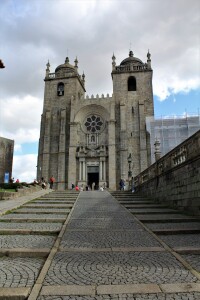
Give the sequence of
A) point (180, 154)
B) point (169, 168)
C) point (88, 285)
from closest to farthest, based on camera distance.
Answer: point (88, 285), point (180, 154), point (169, 168)

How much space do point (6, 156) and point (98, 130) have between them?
15.1 meters

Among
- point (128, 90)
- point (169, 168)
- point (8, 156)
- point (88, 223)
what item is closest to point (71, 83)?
point (128, 90)

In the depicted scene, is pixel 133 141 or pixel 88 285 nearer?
pixel 88 285

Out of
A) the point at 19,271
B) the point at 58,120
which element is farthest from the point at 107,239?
the point at 58,120

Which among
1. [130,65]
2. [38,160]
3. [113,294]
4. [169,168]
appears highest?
[130,65]

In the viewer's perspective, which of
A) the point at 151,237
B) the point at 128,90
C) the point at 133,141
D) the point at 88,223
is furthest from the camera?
the point at 128,90

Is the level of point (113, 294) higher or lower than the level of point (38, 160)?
lower

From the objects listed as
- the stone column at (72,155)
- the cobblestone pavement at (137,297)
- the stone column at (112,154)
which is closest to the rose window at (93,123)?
the stone column at (72,155)

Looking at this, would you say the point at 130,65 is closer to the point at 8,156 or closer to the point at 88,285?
the point at 8,156

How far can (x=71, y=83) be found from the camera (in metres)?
38.0

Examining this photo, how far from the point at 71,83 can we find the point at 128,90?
806 centimetres

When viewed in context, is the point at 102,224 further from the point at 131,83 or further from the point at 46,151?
the point at 131,83

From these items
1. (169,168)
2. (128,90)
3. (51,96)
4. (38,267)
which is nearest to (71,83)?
(51,96)

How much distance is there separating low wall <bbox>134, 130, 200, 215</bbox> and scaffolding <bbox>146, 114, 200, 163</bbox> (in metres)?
17.7
